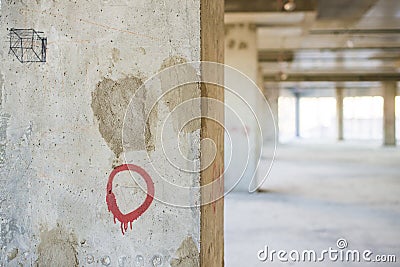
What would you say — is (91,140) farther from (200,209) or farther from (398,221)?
(398,221)

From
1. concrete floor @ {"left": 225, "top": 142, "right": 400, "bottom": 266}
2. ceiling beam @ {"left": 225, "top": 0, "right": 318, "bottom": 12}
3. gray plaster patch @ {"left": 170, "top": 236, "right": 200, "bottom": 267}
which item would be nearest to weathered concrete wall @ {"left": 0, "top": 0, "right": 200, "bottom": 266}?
gray plaster patch @ {"left": 170, "top": 236, "right": 200, "bottom": 267}

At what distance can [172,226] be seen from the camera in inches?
67.3

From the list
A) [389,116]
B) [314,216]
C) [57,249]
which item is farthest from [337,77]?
[57,249]

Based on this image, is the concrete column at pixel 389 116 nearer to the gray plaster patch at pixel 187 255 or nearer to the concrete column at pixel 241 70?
the concrete column at pixel 241 70

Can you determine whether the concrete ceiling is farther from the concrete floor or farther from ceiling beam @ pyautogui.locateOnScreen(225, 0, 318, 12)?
the concrete floor

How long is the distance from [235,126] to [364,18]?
348 cm

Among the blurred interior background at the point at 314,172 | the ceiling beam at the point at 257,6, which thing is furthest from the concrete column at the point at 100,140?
the ceiling beam at the point at 257,6

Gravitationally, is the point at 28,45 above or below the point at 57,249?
above

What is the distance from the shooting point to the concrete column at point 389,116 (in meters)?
19.3

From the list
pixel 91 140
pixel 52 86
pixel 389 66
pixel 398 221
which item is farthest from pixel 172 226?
pixel 389 66

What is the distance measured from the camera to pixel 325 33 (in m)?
9.36

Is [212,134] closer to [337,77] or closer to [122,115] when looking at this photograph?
[122,115]

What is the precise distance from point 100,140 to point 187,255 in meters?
0.56

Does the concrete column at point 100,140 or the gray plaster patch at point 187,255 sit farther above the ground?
the concrete column at point 100,140
